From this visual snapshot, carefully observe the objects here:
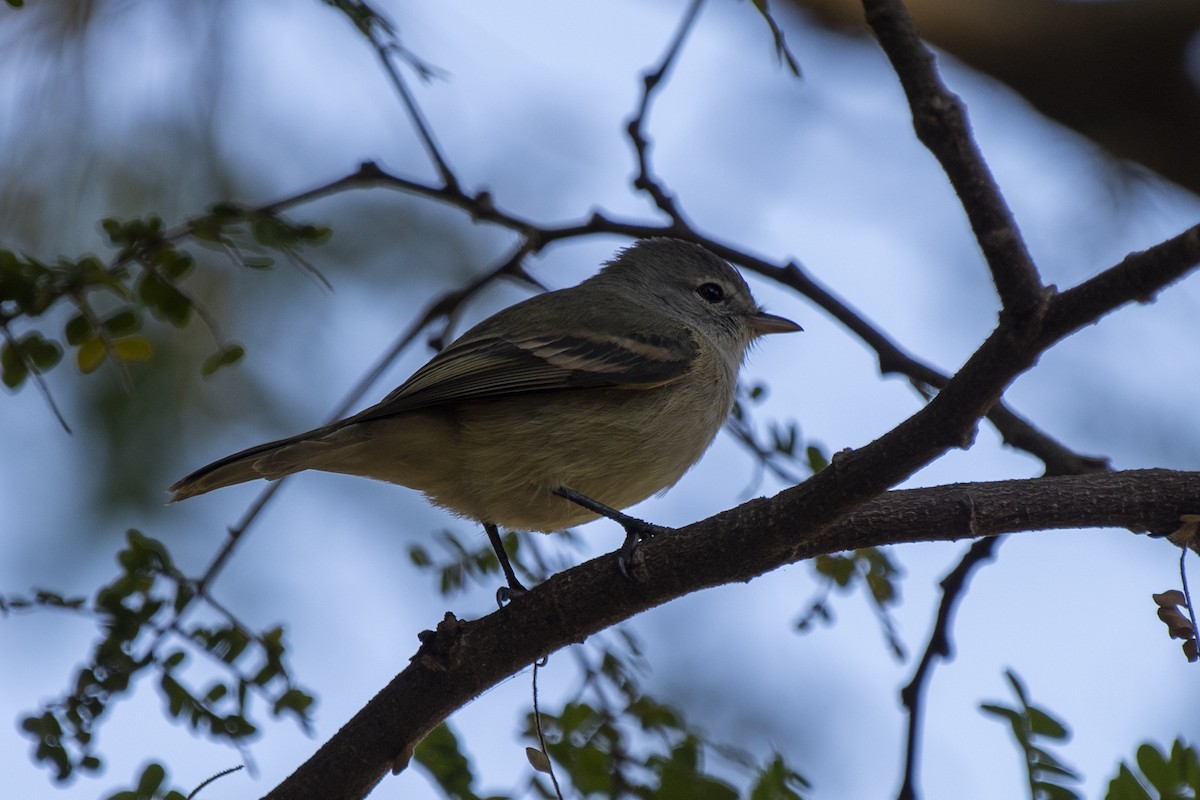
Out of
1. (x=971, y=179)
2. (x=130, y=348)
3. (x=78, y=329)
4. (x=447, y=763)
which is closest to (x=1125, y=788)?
(x=971, y=179)

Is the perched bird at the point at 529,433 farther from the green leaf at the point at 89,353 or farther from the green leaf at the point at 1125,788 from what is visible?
the green leaf at the point at 1125,788

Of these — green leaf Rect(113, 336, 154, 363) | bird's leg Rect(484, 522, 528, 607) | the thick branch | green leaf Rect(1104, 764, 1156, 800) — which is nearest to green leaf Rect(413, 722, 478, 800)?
the thick branch

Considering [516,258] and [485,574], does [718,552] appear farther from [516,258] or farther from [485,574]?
[516,258]

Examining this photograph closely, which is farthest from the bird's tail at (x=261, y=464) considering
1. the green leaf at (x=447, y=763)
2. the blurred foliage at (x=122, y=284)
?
the green leaf at (x=447, y=763)

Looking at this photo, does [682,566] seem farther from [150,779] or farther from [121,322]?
[121,322]

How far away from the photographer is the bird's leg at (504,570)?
4.35 meters

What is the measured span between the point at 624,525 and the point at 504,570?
64cm

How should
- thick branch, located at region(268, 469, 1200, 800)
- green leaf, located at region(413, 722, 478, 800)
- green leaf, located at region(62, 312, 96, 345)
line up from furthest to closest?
green leaf, located at region(413, 722, 478, 800)
green leaf, located at region(62, 312, 96, 345)
thick branch, located at region(268, 469, 1200, 800)

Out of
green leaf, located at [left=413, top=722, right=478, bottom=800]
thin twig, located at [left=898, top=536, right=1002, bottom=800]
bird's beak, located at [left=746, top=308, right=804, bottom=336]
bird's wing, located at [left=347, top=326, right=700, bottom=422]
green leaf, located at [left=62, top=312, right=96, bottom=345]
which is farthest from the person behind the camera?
bird's beak, located at [left=746, top=308, right=804, bottom=336]

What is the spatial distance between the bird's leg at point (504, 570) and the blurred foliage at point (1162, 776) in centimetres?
199

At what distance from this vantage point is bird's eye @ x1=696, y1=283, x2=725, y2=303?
5934 millimetres

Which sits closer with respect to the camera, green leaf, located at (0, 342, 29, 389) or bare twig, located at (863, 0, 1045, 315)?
bare twig, located at (863, 0, 1045, 315)

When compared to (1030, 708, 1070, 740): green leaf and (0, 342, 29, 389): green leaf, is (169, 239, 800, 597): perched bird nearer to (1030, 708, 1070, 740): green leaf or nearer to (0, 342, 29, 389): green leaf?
(0, 342, 29, 389): green leaf

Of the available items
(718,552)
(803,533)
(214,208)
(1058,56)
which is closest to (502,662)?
(718,552)
